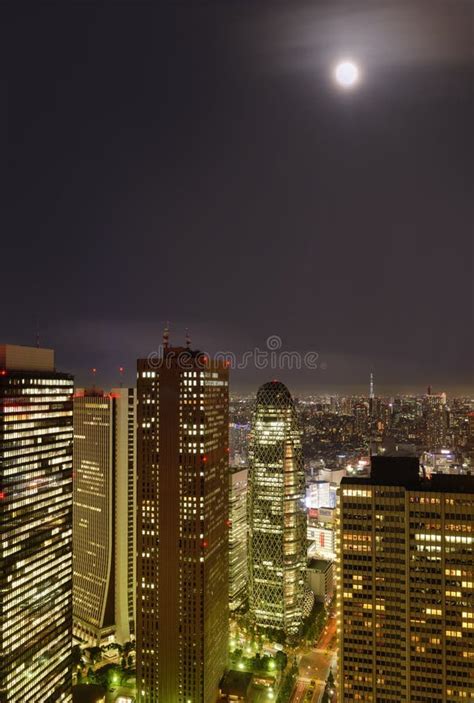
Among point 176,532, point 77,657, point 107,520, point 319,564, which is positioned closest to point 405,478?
point 176,532

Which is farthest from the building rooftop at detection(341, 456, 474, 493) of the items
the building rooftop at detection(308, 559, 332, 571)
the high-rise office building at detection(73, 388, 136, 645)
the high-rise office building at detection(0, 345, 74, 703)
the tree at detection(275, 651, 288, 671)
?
the building rooftop at detection(308, 559, 332, 571)

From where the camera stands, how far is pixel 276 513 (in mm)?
31047

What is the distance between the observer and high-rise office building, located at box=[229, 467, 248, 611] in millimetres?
33312

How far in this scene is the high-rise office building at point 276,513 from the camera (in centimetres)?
2992

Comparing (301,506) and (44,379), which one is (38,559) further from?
(301,506)

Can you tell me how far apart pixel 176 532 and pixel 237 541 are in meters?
15.0

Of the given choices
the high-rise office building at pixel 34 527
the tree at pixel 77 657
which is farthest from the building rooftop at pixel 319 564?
the high-rise office building at pixel 34 527

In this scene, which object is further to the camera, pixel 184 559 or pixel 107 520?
pixel 107 520

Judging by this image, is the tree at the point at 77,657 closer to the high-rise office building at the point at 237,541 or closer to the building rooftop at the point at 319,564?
the high-rise office building at the point at 237,541

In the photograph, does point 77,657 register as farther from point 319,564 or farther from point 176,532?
point 319,564

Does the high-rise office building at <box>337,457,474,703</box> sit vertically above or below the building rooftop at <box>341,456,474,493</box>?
below

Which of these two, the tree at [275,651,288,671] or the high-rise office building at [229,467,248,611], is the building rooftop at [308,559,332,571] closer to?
the high-rise office building at [229,467,248,611]

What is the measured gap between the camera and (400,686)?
16797 millimetres

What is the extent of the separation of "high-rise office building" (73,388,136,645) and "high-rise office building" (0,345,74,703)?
7.91 meters
